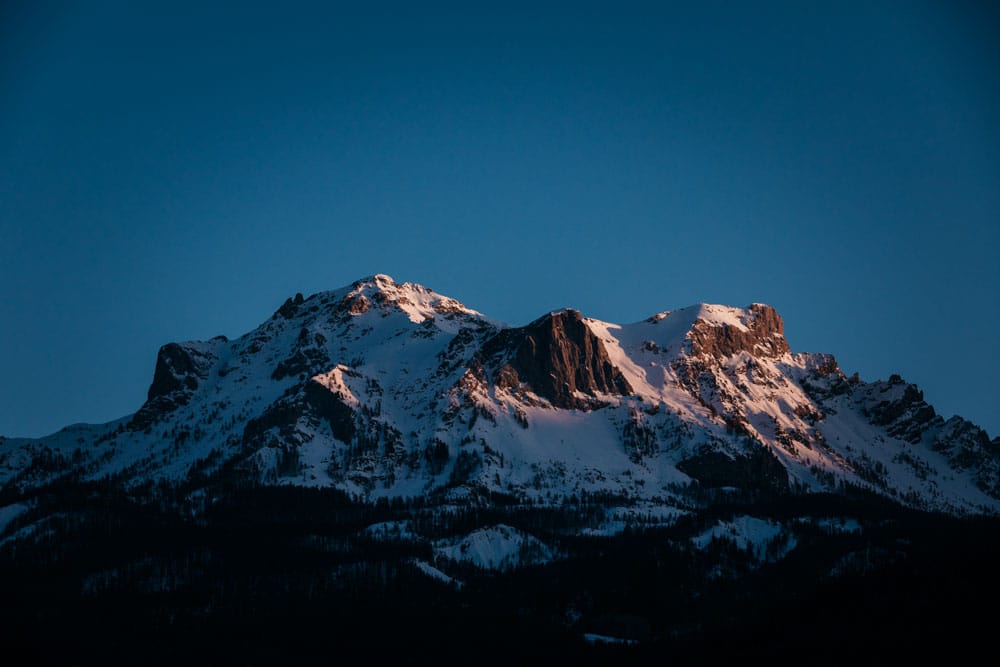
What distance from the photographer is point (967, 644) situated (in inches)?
7751

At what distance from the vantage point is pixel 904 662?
197125mm

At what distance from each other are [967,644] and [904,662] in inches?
341
